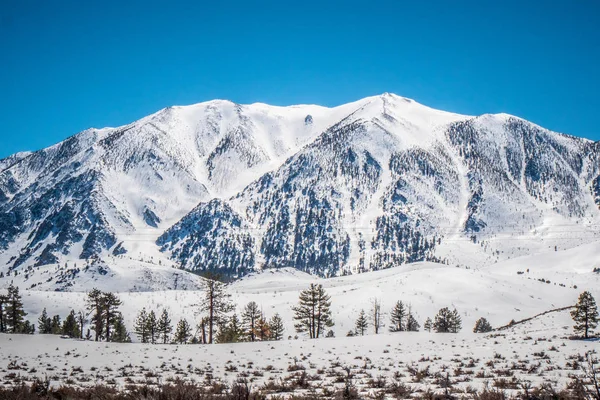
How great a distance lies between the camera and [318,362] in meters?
24.8

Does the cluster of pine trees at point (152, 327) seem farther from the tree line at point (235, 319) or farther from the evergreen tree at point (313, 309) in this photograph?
the evergreen tree at point (313, 309)

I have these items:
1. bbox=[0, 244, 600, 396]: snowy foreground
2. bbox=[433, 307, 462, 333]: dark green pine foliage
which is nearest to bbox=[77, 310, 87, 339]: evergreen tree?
bbox=[0, 244, 600, 396]: snowy foreground

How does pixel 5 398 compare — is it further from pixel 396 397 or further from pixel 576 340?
pixel 576 340

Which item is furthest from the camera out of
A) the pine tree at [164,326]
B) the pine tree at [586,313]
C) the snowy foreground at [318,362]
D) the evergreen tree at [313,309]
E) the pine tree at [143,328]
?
the pine tree at [164,326]

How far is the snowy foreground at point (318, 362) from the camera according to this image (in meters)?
16.1

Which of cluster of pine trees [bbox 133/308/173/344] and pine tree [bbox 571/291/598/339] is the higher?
pine tree [bbox 571/291/598/339]

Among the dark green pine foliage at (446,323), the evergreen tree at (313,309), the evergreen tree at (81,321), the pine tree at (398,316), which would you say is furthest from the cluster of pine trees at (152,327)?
the dark green pine foliage at (446,323)

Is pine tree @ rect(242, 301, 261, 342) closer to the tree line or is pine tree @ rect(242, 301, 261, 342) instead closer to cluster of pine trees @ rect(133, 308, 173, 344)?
the tree line

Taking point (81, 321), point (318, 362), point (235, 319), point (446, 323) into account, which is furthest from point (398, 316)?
point (81, 321)

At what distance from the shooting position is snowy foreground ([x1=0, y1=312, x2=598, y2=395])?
635 inches

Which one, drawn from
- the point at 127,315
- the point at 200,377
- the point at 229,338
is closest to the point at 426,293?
the point at 229,338

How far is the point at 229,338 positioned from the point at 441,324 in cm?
3462

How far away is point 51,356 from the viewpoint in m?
29.3

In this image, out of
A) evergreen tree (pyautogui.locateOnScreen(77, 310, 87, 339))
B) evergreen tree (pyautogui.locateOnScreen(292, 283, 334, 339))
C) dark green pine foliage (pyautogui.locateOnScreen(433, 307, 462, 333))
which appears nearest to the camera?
evergreen tree (pyautogui.locateOnScreen(292, 283, 334, 339))
